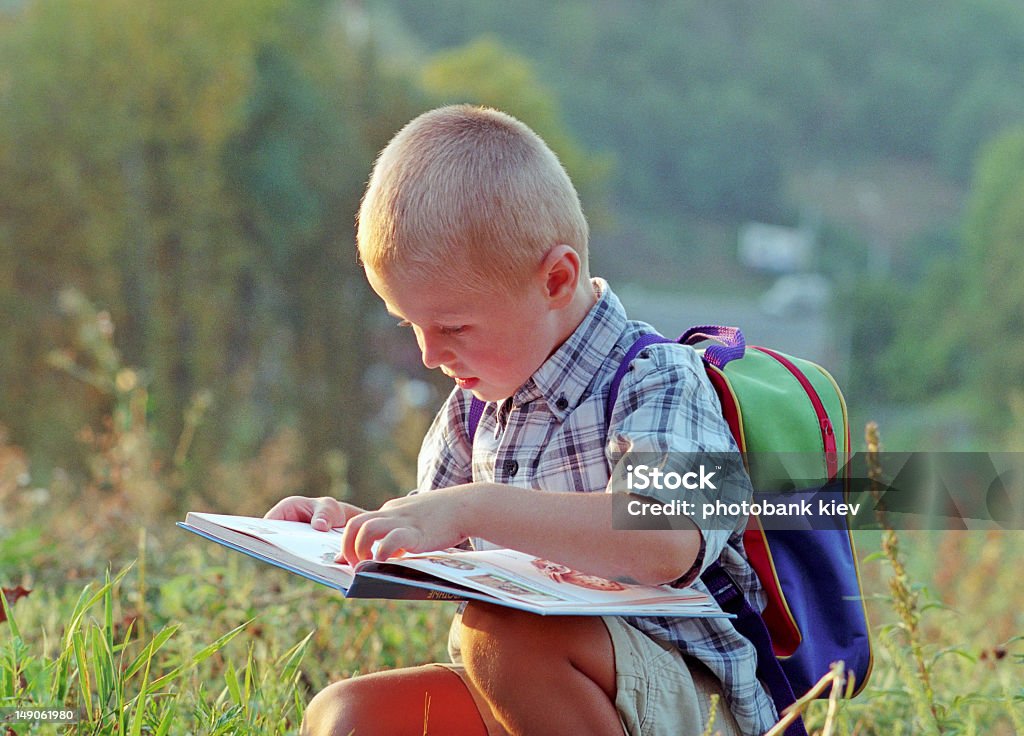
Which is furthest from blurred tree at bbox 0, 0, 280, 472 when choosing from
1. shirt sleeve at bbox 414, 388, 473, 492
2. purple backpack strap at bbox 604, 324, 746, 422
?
purple backpack strap at bbox 604, 324, 746, 422

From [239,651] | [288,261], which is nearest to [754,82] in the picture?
[288,261]

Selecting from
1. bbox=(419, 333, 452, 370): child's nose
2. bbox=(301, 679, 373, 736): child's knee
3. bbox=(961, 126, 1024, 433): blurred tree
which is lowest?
bbox=(301, 679, 373, 736): child's knee

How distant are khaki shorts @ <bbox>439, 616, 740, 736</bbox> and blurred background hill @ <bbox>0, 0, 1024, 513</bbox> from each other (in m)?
1.62

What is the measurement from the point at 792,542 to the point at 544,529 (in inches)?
16.6

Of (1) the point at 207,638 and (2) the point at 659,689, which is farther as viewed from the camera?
(1) the point at 207,638

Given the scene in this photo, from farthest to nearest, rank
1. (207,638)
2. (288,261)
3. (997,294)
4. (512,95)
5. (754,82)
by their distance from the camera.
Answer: (754,82) < (997,294) < (512,95) < (288,261) < (207,638)

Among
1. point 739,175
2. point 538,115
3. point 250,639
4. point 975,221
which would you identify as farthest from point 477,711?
point 739,175

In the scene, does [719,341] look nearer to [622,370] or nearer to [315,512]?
[622,370]

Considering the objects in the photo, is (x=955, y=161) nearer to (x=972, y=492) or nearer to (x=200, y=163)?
(x=200, y=163)

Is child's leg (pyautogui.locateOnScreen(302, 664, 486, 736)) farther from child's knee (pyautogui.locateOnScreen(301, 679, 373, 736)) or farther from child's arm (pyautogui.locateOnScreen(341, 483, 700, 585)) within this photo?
child's arm (pyautogui.locateOnScreen(341, 483, 700, 585))

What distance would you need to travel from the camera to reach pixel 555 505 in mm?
1505

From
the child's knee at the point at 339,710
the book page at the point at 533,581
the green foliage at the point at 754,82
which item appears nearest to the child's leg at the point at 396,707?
the child's knee at the point at 339,710

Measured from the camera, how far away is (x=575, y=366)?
1697mm

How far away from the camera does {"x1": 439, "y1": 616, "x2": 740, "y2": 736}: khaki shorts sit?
61.3 inches
